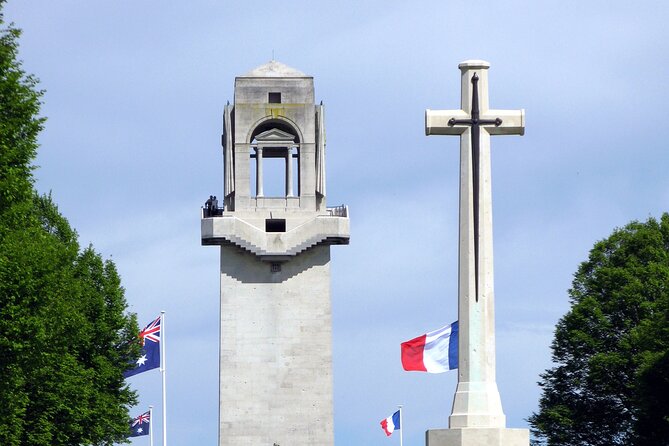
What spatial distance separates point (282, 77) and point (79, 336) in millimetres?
31793

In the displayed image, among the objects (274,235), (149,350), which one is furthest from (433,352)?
(274,235)

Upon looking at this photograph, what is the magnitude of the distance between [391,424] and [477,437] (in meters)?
53.2

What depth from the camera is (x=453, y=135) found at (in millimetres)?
50156

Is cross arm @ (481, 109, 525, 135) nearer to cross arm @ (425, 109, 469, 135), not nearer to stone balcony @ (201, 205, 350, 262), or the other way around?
cross arm @ (425, 109, 469, 135)

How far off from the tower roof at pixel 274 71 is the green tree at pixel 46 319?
14898 millimetres

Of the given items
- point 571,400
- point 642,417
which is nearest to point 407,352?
point 642,417

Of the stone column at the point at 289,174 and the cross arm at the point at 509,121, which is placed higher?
the stone column at the point at 289,174

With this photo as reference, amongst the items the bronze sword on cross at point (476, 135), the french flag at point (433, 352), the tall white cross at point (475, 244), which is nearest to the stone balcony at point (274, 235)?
the french flag at point (433, 352)

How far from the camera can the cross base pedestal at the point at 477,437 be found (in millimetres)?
47094

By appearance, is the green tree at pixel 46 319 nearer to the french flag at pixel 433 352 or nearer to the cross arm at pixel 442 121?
the french flag at pixel 433 352

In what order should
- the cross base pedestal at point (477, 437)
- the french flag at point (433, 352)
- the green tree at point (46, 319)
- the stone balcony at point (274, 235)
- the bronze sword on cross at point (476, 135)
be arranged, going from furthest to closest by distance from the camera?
the stone balcony at point (274, 235), the green tree at point (46, 319), the french flag at point (433, 352), the bronze sword on cross at point (476, 135), the cross base pedestal at point (477, 437)

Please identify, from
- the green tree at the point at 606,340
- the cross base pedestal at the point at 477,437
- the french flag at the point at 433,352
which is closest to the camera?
the cross base pedestal at the point at 477,437

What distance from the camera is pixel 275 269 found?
105 meters

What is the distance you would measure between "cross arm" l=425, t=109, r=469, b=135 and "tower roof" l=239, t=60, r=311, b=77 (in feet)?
190
